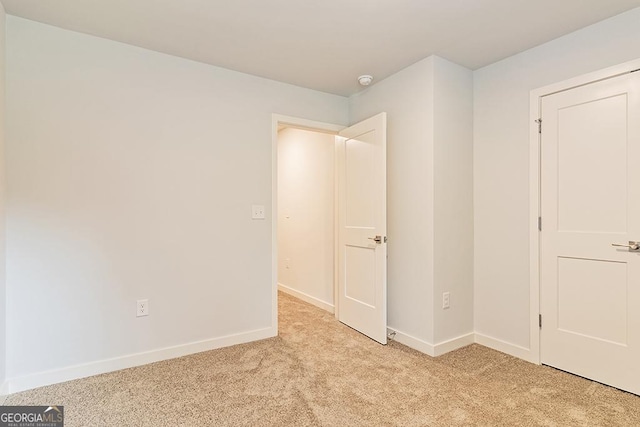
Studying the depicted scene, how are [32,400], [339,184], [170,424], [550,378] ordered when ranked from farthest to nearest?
[339,184]
[550,378]
[32,400]
[170,424]

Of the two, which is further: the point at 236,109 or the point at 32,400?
the point at 236,109

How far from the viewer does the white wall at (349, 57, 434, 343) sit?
262 centimetres

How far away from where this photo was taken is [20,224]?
6.77ft

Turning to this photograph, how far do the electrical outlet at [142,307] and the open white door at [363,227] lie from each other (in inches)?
70.6

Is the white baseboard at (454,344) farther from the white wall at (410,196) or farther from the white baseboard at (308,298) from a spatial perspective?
the white baseboard at (308,298)

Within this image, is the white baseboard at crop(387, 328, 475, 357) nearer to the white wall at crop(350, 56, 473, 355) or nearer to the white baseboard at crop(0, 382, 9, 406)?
the white wall at crop(350, 56, 473, 355)

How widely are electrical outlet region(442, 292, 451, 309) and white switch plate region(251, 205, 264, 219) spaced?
1.69 metres

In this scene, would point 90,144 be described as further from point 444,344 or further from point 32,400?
point 444,344

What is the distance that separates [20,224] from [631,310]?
152 inches

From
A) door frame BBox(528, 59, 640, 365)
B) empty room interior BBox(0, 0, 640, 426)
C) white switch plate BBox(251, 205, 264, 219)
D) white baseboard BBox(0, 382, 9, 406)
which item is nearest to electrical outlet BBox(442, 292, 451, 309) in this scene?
empty room interior BBox(0, 0, 640, 426)

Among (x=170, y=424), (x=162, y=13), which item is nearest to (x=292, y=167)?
(x=162, y=13)

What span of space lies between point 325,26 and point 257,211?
1562mm

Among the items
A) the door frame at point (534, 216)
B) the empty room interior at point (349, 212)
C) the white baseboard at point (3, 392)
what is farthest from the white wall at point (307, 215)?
the white baseboard at point (3, 392)

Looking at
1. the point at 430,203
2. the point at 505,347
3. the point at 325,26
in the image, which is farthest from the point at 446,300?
the point at 325,26
